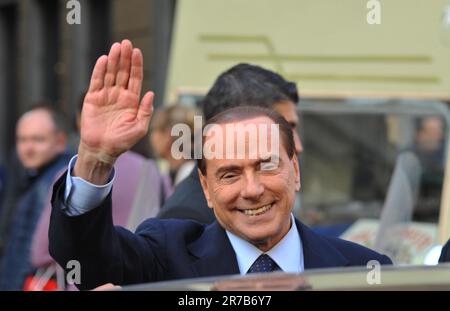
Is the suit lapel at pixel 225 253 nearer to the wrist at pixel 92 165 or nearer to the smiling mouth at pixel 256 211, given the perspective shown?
the smiling mouth at pixel 256 211

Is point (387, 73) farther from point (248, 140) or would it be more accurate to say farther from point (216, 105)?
point (248, 140)

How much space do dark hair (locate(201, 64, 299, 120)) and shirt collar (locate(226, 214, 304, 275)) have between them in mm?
945

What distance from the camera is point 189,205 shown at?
346 centimetres

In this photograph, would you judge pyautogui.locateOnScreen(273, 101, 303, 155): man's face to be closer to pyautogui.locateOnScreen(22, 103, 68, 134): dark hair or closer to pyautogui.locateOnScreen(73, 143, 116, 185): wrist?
pyautogui.locateOnScreen(73, 143, 116, 185): wrist

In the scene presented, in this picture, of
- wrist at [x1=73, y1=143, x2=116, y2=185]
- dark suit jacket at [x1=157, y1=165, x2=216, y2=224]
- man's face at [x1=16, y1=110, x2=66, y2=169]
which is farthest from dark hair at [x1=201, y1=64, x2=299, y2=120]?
man's face at [x1=16, y1=110, x2=66, y2=169]

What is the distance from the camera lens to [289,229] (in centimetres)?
285

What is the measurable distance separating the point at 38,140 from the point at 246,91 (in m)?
2.95

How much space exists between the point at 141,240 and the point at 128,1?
38.1 ft

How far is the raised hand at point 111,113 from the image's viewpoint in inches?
100

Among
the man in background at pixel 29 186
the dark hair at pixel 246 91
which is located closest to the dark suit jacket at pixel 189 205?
the dark hair at pixel 246 91

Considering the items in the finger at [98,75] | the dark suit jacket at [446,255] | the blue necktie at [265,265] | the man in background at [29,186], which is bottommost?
the man in background at [29,186]

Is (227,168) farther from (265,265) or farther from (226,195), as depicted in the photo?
(265,265)

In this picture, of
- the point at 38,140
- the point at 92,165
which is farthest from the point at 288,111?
the point at 38,140

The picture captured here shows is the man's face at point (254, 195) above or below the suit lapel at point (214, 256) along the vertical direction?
above
